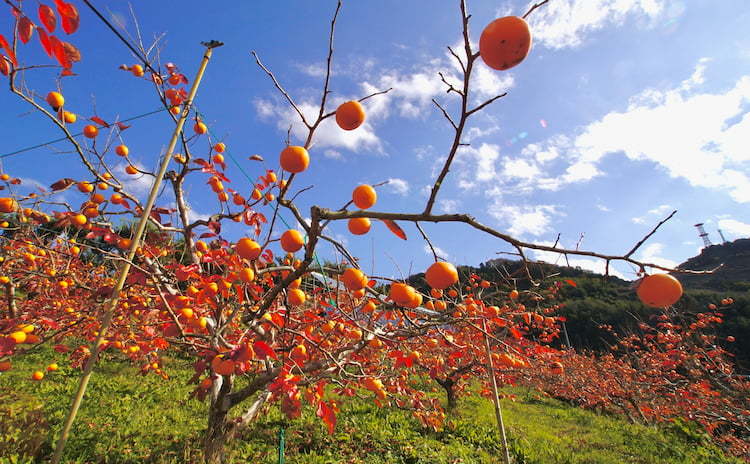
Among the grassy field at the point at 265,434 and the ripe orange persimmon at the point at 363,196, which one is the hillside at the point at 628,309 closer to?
the grassy field at the point at 265,434

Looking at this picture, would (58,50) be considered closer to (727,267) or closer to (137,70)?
(137,70)

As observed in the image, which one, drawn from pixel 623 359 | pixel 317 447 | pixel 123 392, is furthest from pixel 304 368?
pixel 623 359

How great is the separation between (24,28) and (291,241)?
1837mm

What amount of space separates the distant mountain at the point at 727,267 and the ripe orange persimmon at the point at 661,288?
1911 cm

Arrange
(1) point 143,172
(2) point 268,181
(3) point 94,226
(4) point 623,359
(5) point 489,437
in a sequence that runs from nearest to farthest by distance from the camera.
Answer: (3) point 94,226, (1) point 143,172, (2) point 268,181, (5) point 489,437, (4) point 623,359

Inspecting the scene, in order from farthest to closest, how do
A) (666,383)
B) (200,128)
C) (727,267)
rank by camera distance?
(727,267) < (666,383) < (200,128)

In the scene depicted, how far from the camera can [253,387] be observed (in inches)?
105

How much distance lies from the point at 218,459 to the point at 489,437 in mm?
3686

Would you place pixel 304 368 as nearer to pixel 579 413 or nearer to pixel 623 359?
pixel 579 413

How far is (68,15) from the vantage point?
1.67 m

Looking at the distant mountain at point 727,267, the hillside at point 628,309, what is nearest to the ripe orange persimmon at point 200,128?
the hillside at point 628,309

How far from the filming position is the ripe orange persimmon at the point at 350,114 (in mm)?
1369

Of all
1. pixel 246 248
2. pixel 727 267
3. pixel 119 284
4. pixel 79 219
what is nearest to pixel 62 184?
pixel 79 219

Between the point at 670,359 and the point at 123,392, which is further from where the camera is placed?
the point at 670,359
